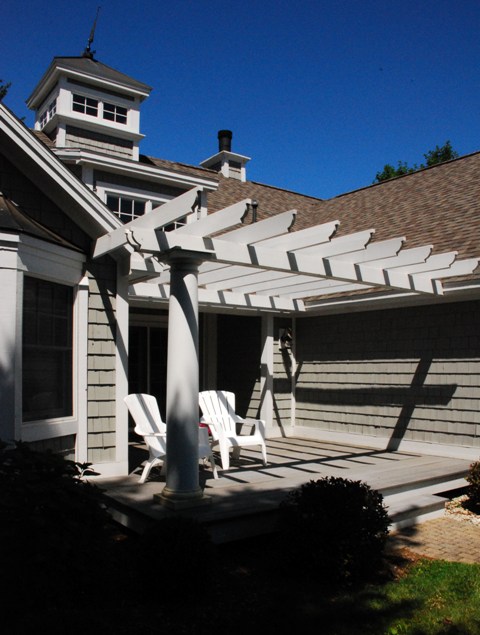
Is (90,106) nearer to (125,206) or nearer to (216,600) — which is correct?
(125,206)

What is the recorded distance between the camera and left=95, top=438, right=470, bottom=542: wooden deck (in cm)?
470

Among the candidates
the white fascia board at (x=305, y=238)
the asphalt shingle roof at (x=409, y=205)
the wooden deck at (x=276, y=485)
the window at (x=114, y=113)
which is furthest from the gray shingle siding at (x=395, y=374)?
the window at (x=114, y=113)

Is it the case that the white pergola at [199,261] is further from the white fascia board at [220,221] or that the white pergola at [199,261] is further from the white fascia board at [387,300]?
the white fascia board at [387,300]

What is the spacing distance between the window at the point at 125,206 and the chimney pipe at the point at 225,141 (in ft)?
20.0

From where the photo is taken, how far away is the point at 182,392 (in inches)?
189

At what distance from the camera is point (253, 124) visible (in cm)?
1516

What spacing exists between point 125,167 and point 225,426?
471 cm

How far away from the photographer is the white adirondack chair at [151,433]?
5.81 meters

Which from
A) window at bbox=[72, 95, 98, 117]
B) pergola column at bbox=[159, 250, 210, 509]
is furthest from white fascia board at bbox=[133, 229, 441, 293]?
window at bbox=[72, 95, 98, 117]

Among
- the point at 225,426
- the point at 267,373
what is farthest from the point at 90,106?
the point at 225,426

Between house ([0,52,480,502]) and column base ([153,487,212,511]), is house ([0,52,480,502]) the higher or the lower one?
the higher one

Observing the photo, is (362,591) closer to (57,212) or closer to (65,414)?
(65,414)

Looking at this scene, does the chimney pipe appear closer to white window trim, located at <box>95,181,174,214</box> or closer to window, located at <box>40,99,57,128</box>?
window, located at <box>40,99,57,128</box>

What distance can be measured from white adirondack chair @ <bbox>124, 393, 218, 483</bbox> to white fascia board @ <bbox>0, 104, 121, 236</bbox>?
1.86 metres
